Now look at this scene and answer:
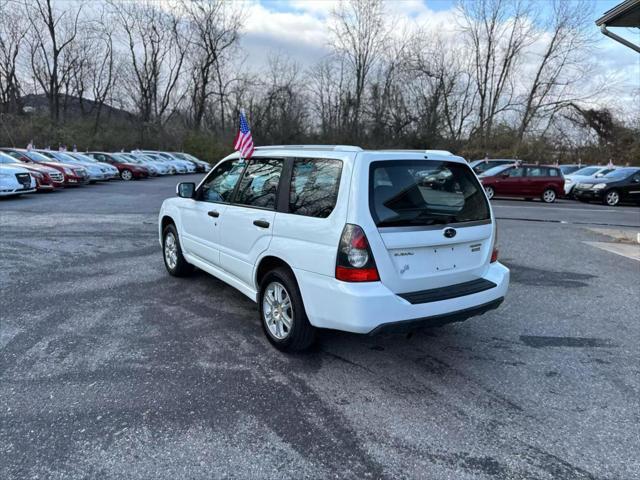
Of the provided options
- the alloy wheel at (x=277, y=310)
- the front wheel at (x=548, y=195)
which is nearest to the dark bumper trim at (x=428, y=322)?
the alloy wheel at (x=277, y=310)

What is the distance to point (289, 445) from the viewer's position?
267cm

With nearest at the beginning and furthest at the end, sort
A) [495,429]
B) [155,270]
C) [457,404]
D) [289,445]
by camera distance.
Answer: [289,445]
[495,429]
[457,404]
[155,270]

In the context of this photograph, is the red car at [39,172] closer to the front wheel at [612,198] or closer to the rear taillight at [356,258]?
the rear taillight at [356,258]

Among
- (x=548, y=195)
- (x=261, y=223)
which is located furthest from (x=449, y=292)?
(x=548, y=195)

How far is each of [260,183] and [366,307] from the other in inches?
69.4

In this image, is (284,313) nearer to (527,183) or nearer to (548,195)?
(527,183)

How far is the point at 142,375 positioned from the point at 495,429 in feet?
8.52

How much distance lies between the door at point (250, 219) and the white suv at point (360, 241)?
1 cm

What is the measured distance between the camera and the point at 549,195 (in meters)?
19.5

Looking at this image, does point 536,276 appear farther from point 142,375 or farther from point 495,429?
point 142,375

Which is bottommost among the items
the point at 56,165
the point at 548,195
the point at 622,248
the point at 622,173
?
the point at 622,248

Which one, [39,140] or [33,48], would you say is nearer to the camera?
[39,140]

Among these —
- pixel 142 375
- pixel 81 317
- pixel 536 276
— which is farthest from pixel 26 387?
pixel 536 276

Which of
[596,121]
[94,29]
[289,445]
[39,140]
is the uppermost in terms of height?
[94,29]
